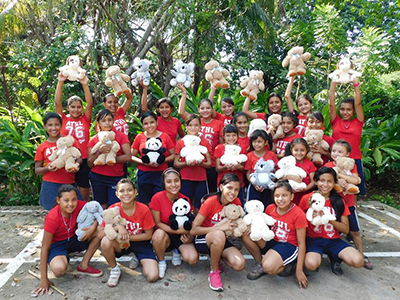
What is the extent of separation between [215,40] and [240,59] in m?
2.07

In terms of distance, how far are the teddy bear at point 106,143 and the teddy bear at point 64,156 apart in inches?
9.3

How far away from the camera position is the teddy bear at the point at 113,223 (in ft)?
9.79

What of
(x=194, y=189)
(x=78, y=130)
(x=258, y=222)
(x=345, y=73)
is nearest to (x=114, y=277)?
(x=194, y=189)

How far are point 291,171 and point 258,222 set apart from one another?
0.72 metres

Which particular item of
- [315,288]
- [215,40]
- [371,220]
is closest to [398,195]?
[371,220]

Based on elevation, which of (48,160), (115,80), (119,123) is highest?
(115,80)

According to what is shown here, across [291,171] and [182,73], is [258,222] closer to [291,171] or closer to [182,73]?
[291,171]

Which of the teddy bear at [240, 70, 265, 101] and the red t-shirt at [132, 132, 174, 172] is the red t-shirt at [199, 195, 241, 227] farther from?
the teddy bear at [240, 70, 265, 101]

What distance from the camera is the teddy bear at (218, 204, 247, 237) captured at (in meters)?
3.14

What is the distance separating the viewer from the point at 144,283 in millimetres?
3088

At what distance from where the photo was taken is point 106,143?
3.68 m

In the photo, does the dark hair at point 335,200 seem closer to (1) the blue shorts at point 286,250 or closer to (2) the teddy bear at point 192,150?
(1) the blue shorts at point 286,250

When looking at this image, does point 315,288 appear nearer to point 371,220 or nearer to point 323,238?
point 323,238

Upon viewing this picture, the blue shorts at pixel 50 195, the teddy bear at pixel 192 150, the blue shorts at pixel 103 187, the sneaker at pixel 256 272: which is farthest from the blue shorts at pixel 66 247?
the sneaker at pixel 256 272
